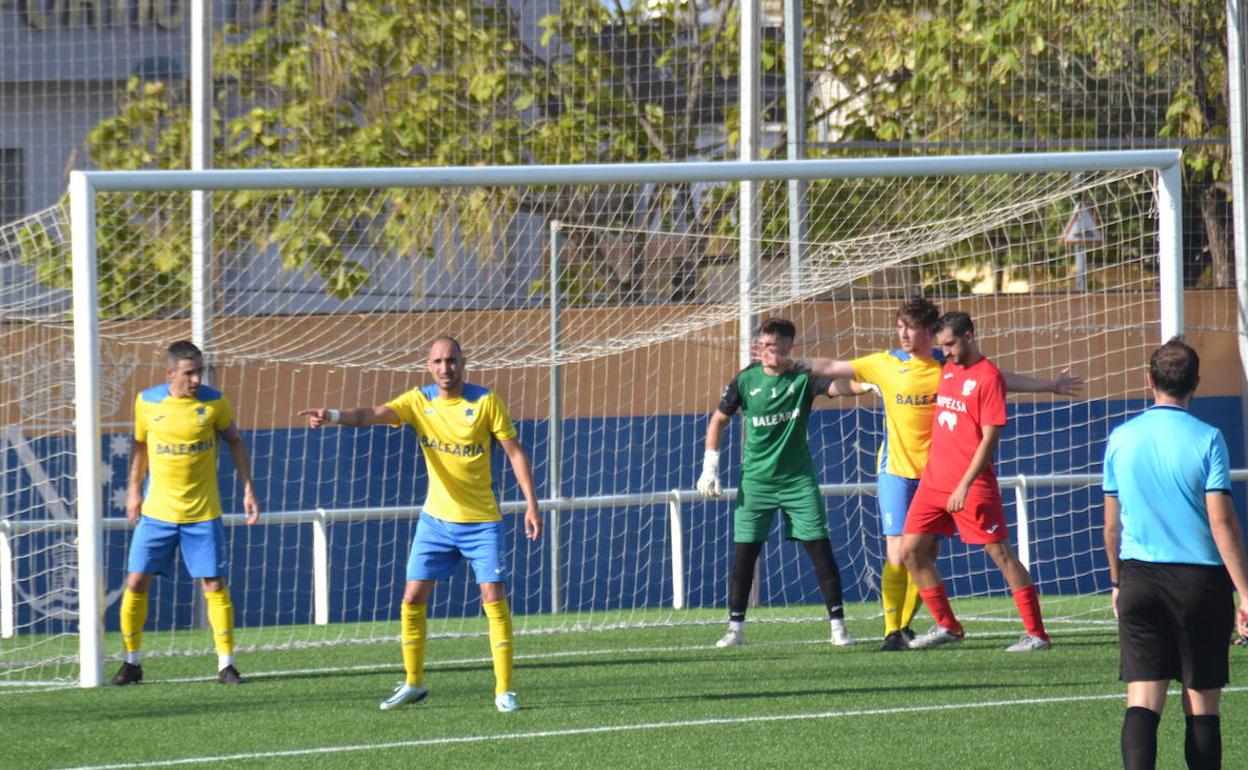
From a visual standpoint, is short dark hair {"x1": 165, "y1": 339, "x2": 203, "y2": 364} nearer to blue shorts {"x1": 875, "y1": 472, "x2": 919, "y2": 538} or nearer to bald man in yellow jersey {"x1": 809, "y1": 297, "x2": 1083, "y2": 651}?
bald man in yellow jersey {"x1": 809, "y1": 297, "x2": 1083, "y2": 651}

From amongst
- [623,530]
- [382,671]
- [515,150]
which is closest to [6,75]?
[515,150]

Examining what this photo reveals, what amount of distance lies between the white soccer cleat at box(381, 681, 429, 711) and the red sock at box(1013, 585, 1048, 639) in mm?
3413

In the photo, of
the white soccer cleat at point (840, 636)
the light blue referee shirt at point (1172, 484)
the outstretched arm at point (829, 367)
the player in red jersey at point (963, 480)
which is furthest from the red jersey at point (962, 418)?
the light blue referee shirt at point (1172, 484)

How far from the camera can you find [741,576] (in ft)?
31.3

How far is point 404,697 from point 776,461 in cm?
290

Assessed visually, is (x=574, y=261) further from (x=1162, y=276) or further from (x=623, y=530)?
(x=1162, y=276)

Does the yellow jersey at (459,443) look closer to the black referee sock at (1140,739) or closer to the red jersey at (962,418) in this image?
the red jersey at (962,418)

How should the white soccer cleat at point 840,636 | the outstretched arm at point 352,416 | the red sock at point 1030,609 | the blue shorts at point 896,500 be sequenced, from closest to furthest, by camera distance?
1. the outstretched arm at point 352,416
2. the red sock at point 1030,609
3. the blue shorts at point 896,500
4. the white soccer cleat at point 840,636

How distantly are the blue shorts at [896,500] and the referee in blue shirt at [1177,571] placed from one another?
411cm

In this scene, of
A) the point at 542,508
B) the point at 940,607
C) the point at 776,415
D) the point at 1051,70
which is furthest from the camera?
the point at 1051,70

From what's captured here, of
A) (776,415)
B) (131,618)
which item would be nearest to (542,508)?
(776,415)

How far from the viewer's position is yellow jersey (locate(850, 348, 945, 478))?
9.05 metres

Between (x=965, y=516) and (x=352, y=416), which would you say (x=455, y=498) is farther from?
(x=965, y=516)

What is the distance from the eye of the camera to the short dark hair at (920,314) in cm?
897
